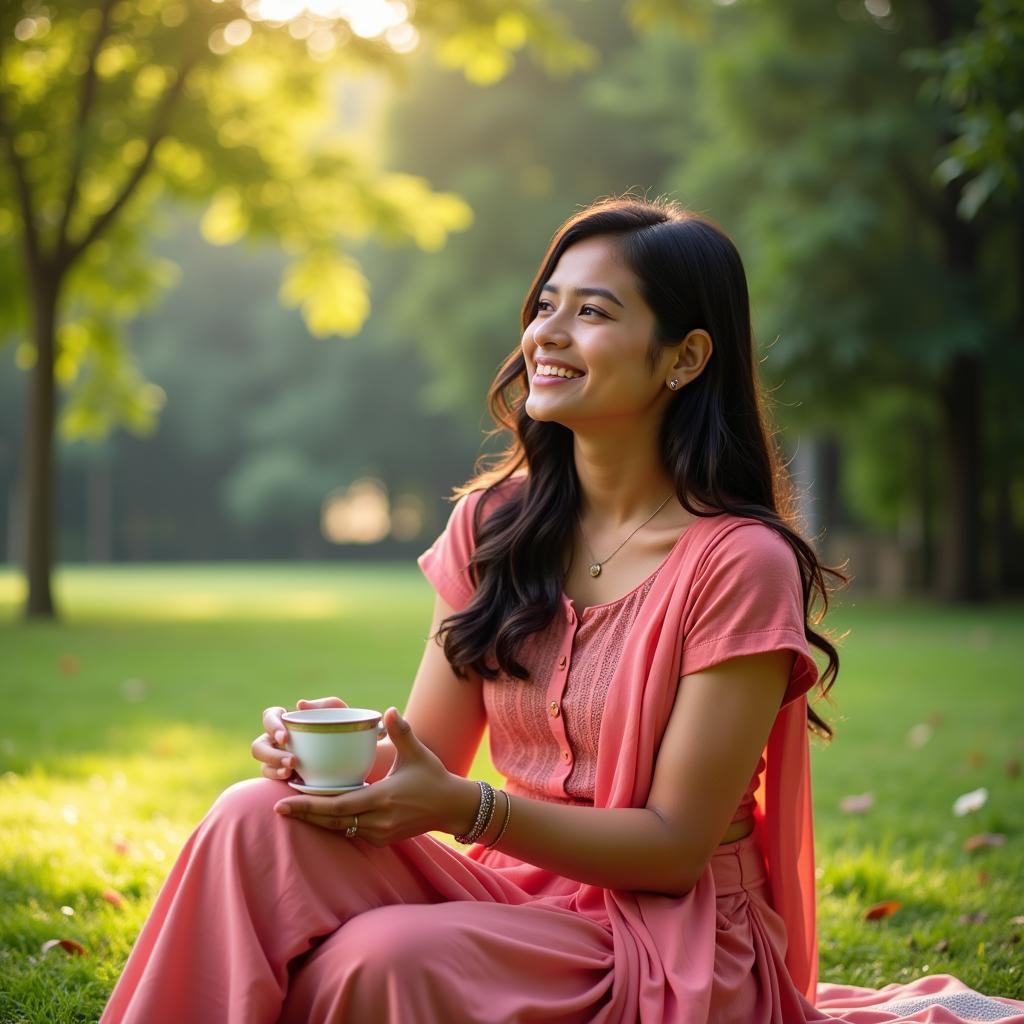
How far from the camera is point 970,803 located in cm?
548

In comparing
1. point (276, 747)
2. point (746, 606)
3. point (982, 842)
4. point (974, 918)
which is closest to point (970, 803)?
point (982, 842)

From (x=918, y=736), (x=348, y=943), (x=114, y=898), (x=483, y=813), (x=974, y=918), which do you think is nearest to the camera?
(x=348, y=943)

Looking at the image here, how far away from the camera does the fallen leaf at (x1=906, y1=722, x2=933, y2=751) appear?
7.45 m

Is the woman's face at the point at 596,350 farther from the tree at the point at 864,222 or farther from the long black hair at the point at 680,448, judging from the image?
the tree at the point at 864,222

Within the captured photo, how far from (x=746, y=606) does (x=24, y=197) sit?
12.7 metres

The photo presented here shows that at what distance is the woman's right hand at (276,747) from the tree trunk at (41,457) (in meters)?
12.4

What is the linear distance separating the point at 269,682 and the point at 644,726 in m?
7.44

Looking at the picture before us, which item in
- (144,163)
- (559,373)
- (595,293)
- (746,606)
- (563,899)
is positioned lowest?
(563,899)

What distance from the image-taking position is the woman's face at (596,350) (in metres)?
2.81

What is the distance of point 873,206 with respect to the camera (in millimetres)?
17391

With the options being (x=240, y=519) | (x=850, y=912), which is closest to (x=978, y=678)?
(x=850, y=912)

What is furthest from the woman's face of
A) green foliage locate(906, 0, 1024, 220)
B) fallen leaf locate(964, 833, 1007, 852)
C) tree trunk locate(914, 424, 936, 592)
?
tree trunk locate(914, 424, 936, 592)

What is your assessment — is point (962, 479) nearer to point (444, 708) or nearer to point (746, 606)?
point (444, 708)

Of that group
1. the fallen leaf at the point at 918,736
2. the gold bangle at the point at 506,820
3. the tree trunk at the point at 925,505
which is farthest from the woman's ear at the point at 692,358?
the tree trunk at the point at 925,505
